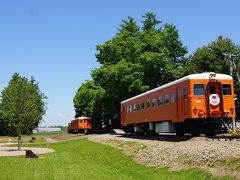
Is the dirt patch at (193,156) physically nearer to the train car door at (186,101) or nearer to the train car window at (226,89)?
the train car door at (186,101)

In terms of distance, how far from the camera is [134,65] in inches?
2058

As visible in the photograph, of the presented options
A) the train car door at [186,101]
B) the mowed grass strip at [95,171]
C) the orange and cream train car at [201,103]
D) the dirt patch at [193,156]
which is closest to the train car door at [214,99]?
the orange and cream train car at [201,103]

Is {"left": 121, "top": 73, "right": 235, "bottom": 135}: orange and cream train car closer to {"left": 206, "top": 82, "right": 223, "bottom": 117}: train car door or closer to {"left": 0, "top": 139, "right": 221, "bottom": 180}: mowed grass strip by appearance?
{"left": 206, "top": 82, "right": 223, "bottom": 117}: train car door

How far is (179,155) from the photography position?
16.0 metres

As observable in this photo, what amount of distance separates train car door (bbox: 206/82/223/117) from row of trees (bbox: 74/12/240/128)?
27.9 m

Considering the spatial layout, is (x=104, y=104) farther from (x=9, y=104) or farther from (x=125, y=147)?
(x=125, y=147)

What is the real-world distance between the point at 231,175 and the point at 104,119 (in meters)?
54.6

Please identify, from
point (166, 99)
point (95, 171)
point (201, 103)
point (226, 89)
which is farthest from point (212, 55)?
point (95, 171)

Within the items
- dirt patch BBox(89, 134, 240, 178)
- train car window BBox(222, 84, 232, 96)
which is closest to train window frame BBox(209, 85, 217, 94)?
→ train car window BBox(222, 84, 232, 96)

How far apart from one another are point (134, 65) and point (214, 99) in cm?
3007

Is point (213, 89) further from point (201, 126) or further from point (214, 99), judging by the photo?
point (201, 126)

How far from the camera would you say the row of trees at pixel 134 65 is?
52219 mm

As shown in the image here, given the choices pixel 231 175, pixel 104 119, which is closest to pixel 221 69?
pixel 104 119

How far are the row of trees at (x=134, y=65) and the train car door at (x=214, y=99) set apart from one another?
27937 mm
